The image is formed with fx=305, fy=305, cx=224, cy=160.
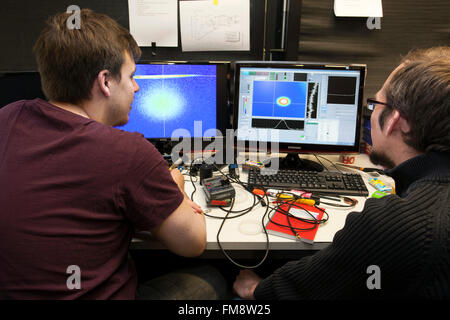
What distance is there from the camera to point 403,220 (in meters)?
0.59

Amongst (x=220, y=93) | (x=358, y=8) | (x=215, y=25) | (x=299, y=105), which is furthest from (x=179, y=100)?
(x=358, y=8)

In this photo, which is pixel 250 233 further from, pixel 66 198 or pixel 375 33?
pixel 375 33

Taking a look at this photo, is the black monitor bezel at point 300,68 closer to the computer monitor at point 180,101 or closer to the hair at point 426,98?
the computer monitor at point 180,101

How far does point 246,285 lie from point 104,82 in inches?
29.7

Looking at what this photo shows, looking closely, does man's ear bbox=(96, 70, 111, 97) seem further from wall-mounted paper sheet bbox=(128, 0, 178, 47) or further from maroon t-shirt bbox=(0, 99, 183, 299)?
wall-mounted paper sheet bbox=(128, 0, 178, 47)

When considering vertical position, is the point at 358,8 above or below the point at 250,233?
above

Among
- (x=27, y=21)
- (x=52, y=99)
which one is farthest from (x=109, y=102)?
(x=27, y=21)

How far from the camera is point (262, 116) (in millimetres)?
1347

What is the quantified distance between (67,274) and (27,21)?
132 centimetres

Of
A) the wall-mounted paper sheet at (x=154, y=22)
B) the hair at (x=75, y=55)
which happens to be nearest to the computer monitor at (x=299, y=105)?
the wall-mounted paper sheet at (x=154, y=22)

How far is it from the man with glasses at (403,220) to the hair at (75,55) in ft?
2.35

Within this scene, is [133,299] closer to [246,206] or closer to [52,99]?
[246,206]

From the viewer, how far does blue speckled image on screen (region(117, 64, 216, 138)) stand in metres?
1.31

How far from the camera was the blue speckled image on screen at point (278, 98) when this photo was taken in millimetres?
1296
